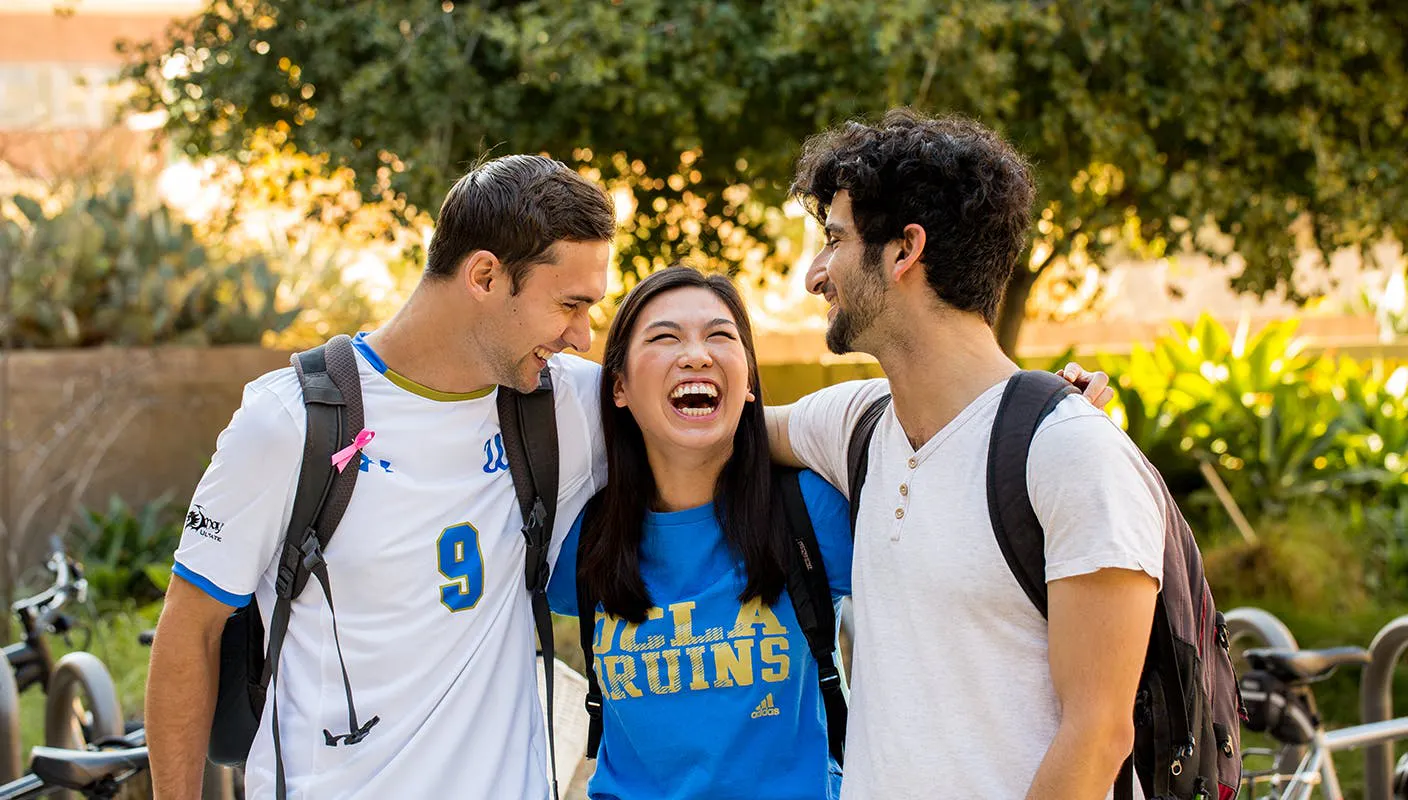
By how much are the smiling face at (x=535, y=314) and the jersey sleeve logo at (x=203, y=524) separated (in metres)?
0.58

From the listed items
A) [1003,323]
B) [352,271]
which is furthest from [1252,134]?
[352,271]

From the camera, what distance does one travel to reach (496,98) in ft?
19.6

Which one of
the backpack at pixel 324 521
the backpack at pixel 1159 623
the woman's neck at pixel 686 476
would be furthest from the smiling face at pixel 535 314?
the backpack at pixel 1159 623

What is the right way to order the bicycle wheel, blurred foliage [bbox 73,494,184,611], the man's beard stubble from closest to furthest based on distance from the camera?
the man's beard stubble < the bicycle wheel < blurred foliage [bbox 73,494,184,611]

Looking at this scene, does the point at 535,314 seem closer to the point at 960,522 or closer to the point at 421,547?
the point at 421,547

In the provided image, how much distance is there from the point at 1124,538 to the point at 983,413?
12.6 inches

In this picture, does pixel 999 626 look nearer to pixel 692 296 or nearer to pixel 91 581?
pixel 692 296

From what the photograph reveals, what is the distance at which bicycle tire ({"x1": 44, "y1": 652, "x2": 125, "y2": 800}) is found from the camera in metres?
3.76

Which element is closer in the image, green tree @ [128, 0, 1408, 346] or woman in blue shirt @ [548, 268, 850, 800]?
woman in blue shirt @ [548, 268, 850, 800]

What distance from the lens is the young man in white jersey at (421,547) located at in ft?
8.26

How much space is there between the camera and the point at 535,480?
107 inches

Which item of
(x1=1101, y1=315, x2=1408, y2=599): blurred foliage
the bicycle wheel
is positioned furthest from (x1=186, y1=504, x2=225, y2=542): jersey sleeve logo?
(x1=1101, y1=315, x2=1408, y2=599): blurred foliage

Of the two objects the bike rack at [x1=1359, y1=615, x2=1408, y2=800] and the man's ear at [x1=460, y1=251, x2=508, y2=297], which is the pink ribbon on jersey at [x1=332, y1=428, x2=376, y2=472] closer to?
the man's ear at [x1=460, y1=251, x2=508, y2=297]

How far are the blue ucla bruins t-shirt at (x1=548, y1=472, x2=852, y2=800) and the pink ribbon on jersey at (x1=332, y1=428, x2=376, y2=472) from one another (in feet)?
1.91
